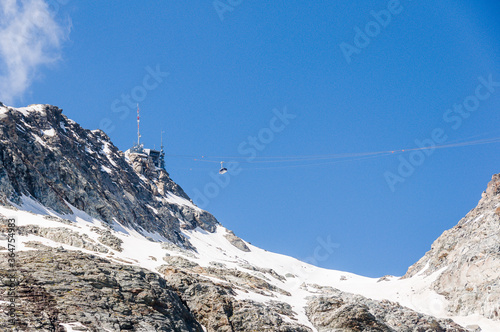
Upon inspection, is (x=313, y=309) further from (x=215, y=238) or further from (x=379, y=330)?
(x=215, y=238)

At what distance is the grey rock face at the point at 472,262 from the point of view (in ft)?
199

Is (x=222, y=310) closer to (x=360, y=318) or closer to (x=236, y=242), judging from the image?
(x=360, y=318)

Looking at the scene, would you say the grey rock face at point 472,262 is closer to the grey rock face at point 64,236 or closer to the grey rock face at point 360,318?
the grey rock face at point 360,318

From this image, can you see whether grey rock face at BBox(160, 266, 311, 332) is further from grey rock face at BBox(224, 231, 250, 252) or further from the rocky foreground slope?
grey rock face at BBox(224, 231, 250, 252)

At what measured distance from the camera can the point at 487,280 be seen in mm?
62312

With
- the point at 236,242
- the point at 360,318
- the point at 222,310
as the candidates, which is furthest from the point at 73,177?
the point at 236,242

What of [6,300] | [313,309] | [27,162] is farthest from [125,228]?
[6,300]

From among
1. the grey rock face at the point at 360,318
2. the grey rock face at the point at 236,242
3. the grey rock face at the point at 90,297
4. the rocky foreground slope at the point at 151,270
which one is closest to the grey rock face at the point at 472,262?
the rocky foreground slope at the point at 151,270

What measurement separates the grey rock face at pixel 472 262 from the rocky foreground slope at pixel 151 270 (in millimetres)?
209

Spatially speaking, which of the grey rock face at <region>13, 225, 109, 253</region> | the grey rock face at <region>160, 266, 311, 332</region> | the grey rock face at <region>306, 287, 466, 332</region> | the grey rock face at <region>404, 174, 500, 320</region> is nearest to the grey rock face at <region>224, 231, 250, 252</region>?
the grey rock face at <region>404, 174, 500, 320</region>

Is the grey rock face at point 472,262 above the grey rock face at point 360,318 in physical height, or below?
above

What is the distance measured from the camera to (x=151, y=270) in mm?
36656

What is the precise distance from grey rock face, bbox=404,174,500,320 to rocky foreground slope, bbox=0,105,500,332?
21 centimetres

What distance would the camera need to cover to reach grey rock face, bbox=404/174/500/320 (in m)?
60.6
